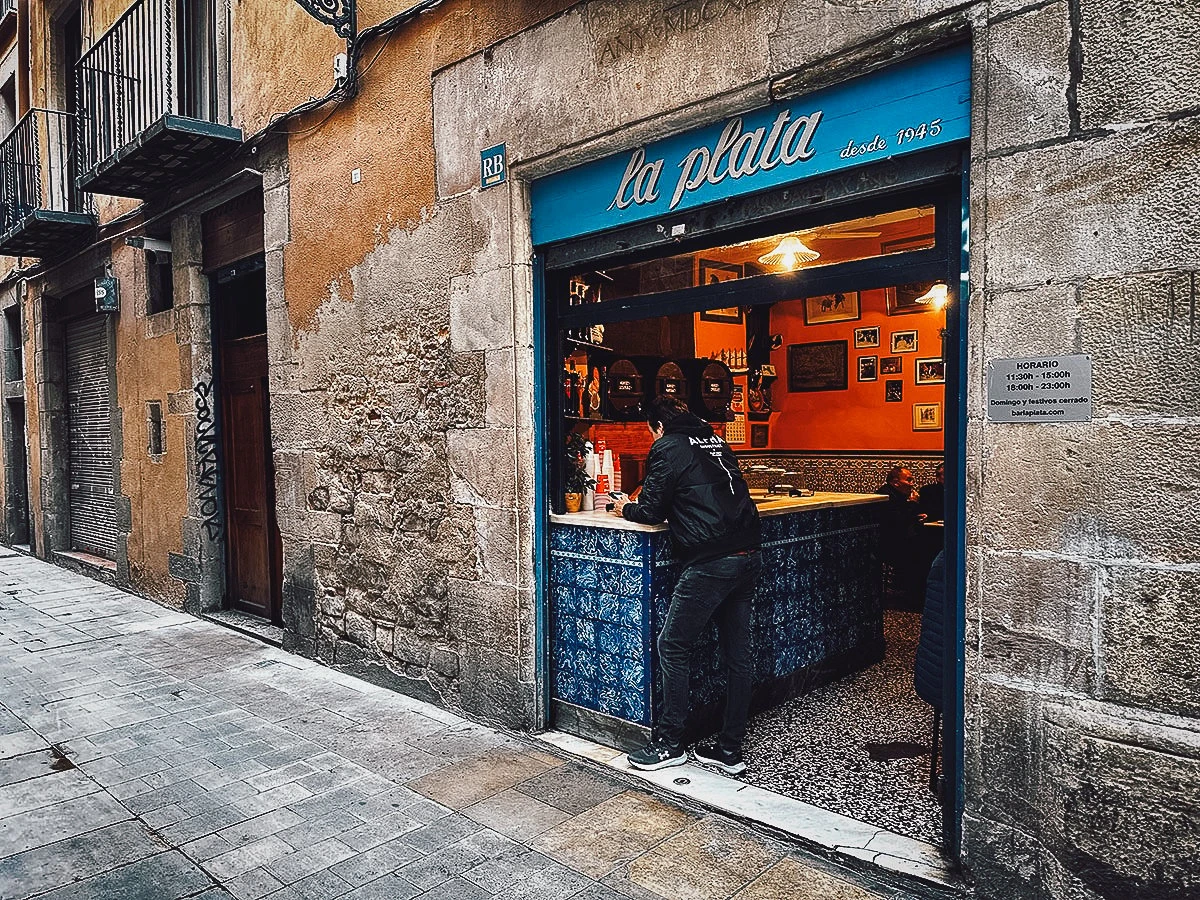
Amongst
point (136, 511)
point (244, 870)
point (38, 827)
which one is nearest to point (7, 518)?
point (136, 511)

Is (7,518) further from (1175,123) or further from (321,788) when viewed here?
(1175,123)

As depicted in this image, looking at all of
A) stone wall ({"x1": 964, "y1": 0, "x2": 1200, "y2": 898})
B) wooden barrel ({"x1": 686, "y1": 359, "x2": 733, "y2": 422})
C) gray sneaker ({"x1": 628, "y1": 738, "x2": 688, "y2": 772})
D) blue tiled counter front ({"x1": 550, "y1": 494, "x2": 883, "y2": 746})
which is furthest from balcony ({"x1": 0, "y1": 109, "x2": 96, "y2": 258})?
stone wall ({"x1": 964, "y1": 0, "x2": 1200, "y2": 898})

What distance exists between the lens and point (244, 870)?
11.1 feet

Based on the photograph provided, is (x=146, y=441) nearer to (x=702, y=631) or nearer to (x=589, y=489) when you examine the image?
(x=589, y=489)

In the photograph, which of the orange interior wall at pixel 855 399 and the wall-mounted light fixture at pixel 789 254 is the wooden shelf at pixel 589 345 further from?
the orange interior wall at pixel 855 399

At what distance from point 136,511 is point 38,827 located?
6.22 metres

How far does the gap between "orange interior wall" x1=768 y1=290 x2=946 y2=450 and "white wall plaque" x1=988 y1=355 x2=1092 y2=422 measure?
18.8 ft

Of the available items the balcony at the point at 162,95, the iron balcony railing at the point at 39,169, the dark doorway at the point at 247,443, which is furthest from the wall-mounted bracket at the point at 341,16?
the iron balcony railing at the point at 39,169

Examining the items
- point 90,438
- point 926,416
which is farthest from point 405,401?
point 90,438

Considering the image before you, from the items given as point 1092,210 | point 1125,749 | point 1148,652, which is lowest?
point 1125,749

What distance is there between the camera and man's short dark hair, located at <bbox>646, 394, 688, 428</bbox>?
4.43 m

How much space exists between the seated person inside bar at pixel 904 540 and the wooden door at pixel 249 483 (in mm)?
5424

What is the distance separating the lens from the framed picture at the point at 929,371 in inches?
334

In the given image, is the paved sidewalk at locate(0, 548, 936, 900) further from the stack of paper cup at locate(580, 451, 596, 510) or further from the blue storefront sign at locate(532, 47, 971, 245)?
the blue storefront sign at locate(532, 47, 971, 245)
